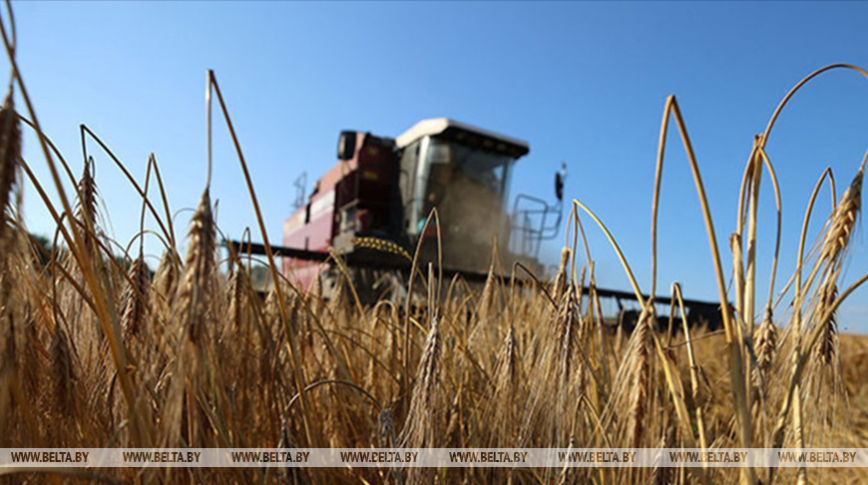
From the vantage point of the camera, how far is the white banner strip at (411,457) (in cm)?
51

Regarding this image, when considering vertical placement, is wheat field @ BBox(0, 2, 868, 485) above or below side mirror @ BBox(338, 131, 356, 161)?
below

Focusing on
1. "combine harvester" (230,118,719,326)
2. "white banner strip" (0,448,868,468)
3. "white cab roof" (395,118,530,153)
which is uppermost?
"white cab roof" (395,118,530,153)

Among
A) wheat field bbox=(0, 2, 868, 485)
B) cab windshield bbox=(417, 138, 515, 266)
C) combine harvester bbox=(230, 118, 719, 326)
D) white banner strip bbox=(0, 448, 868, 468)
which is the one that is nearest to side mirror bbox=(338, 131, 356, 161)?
combine harvester bbox=(230, 118, 719, 326)

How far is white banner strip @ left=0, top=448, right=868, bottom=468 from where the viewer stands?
51 centimetres

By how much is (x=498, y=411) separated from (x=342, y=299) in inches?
39.4

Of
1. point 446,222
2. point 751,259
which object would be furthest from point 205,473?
point 446,222

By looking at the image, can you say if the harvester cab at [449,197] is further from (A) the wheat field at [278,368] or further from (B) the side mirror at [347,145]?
(A) the wheat field at [278,368]

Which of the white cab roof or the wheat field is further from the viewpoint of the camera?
the white cab roof

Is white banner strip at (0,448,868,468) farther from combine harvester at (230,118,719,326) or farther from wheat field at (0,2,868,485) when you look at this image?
combine harvester at (230,118,719,326)

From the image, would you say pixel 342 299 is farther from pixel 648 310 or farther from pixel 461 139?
pixel 461 139

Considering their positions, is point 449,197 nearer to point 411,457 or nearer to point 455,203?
point 455,203

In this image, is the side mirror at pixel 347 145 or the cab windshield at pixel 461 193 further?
the cab windshield at pixel 461 193

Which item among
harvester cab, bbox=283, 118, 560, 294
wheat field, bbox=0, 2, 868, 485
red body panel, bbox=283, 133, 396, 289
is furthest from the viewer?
red body panel, bbox=283, 133, 396, 289

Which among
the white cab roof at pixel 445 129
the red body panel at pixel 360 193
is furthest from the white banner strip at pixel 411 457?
the red body panel at pixel 360 193
